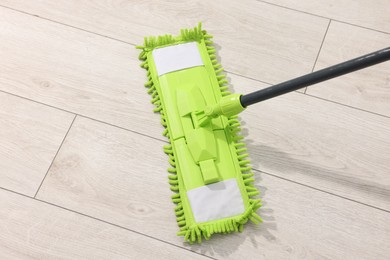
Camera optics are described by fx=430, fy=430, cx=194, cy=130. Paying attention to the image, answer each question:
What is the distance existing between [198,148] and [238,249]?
0.69 ft

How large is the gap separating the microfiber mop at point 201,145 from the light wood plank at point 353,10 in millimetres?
289

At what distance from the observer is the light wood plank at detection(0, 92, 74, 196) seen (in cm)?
87

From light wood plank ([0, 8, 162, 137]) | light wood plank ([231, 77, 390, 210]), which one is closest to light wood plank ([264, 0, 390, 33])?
light wood plank ([231, 77, 390, 210])

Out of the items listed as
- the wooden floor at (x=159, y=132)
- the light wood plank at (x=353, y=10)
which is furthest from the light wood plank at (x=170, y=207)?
the light wood plank at (x=353, y=10)

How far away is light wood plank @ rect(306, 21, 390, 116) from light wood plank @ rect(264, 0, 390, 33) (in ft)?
0.07

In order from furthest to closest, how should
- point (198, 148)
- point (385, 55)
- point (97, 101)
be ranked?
point (97, 101)
point (198, 148)
point (385, 55)

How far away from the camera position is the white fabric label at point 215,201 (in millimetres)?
820

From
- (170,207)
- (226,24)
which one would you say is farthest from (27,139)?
(226,24)

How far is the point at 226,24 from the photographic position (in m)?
1.01

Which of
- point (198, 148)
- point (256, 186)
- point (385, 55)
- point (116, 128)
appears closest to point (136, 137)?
point (116, 128)

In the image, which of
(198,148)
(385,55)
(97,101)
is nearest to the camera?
(385,55)

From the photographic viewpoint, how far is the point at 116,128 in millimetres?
911

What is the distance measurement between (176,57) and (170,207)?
Answer: 32 cm

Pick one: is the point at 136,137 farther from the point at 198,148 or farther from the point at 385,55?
the point at 385,55
